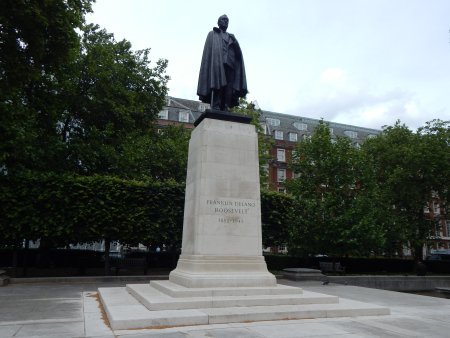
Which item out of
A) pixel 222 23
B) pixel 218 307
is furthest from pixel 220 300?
pixel 222 23

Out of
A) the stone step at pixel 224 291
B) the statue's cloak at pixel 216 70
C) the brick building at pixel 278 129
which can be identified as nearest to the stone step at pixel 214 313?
the stone step at pixel 224 291

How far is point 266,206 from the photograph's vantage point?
76.4ft

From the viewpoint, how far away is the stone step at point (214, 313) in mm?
7375

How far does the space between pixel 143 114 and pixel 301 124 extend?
1901 inches

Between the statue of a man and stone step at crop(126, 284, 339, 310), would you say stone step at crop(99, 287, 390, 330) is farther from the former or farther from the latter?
the statue of a man

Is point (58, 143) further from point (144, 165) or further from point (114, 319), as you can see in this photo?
point (114, 319)

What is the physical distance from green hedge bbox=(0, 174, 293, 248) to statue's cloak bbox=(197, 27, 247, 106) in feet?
29.8

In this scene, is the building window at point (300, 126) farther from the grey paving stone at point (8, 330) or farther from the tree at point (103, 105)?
the grey paving stone at point (8, 330)

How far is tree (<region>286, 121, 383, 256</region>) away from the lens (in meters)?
26.0

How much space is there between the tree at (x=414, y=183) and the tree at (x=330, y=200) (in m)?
3.70

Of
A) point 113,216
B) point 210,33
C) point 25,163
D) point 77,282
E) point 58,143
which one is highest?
point 210,33

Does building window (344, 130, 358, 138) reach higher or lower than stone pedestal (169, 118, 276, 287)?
higher

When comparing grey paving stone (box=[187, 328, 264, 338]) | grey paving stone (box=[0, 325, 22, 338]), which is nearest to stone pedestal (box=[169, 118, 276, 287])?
grey paving stone (box=[187, 328, 264, 338])

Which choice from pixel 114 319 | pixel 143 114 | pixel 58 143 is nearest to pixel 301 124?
pixel 143 114
